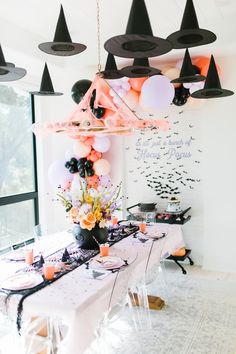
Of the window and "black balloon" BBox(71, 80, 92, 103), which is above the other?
"black balloon" BBox(71, 80, 92, 103)

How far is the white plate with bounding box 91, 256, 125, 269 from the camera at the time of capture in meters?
2.53

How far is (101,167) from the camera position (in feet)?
15.4

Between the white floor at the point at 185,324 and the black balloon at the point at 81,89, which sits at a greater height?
the black balloon at the point at 81,89

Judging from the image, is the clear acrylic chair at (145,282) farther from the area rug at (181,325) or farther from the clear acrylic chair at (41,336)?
the clear acrylic chair at (41,336)

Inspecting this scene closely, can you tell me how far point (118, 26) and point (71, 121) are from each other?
1.73m

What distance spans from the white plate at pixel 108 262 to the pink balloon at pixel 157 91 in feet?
6.89

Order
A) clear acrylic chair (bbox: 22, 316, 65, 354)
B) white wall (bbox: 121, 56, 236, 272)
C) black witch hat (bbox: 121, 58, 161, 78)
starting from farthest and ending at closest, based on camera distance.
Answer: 1. white wall (bbox: 121, 56, 236, 272)
2. black witch hat (bbox: 121, 58, 161, 78)
3. clear acrylic chair (bbox: 22, 316, 65, 354)

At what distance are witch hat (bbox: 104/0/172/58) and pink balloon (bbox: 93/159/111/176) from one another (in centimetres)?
275

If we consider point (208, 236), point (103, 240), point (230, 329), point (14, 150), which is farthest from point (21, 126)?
point (230, 329)

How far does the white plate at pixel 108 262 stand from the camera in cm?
253

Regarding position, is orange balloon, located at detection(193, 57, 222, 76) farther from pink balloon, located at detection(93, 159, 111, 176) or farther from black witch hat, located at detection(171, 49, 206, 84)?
pink balloon, located at detection(93, 159, 111, 176)

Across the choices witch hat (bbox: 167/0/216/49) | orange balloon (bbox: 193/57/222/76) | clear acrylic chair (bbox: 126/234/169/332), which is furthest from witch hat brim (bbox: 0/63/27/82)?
orange balloon (bbox: 193/57/222/76)

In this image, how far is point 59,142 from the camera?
5.57 metres

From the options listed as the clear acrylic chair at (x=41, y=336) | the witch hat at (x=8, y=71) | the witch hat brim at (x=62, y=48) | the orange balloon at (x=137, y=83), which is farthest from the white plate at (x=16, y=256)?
the orange balloon at (x=137, y=83)
